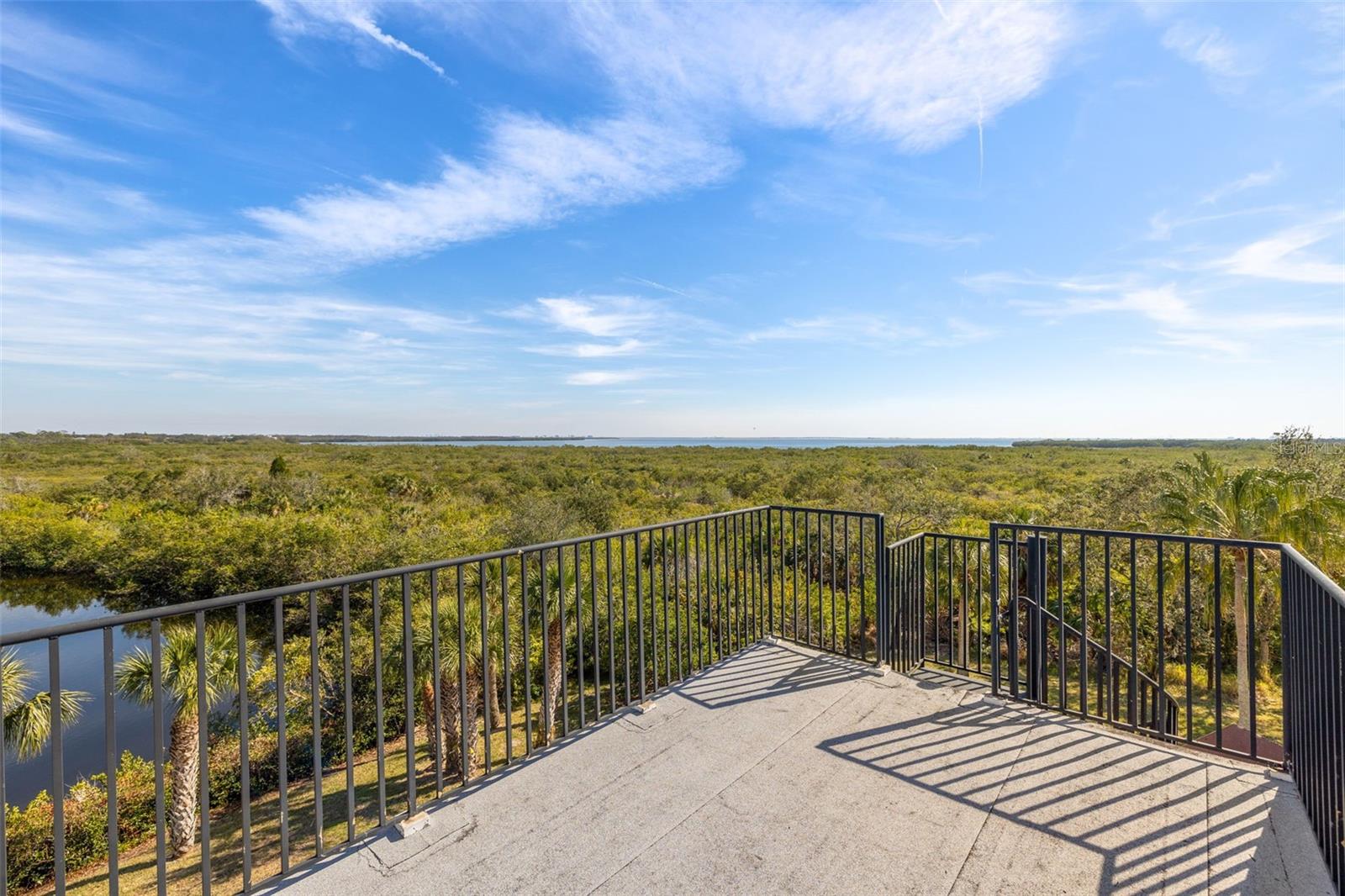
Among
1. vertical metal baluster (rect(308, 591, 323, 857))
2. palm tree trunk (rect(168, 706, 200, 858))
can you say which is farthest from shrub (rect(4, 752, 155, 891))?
vertical metal baluster (rect(308, 591, 323, 857))

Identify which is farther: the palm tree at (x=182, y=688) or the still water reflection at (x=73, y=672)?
the still water reflection at (x=73, y=672)

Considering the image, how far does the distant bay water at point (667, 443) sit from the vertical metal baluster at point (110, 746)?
79943 millimetres

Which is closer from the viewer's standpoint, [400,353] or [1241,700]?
[1241,700]

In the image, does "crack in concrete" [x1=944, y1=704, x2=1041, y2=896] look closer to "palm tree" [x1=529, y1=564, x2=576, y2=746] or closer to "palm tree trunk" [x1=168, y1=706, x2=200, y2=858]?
"palm tree" [x1=529, y1=564, x2=576, y2=746]

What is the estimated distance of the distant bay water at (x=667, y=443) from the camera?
3524 inches

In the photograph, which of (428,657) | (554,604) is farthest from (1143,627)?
(428,657)

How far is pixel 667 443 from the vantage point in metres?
115

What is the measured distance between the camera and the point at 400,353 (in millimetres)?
20344

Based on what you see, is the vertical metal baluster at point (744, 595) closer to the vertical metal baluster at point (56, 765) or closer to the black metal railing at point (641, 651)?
the black metal railing at point (641, 651)

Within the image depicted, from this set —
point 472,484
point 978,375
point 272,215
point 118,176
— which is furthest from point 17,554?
point 978,375

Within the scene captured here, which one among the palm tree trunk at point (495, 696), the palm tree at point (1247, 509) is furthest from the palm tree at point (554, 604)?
the palm tree at point (1247, 509)

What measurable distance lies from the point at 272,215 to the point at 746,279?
8.77 m

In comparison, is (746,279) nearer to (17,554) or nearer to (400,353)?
(400,353)

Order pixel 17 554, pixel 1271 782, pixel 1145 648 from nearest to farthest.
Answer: pixel 1271 782
pixel 1145 648
pixel 17 554
